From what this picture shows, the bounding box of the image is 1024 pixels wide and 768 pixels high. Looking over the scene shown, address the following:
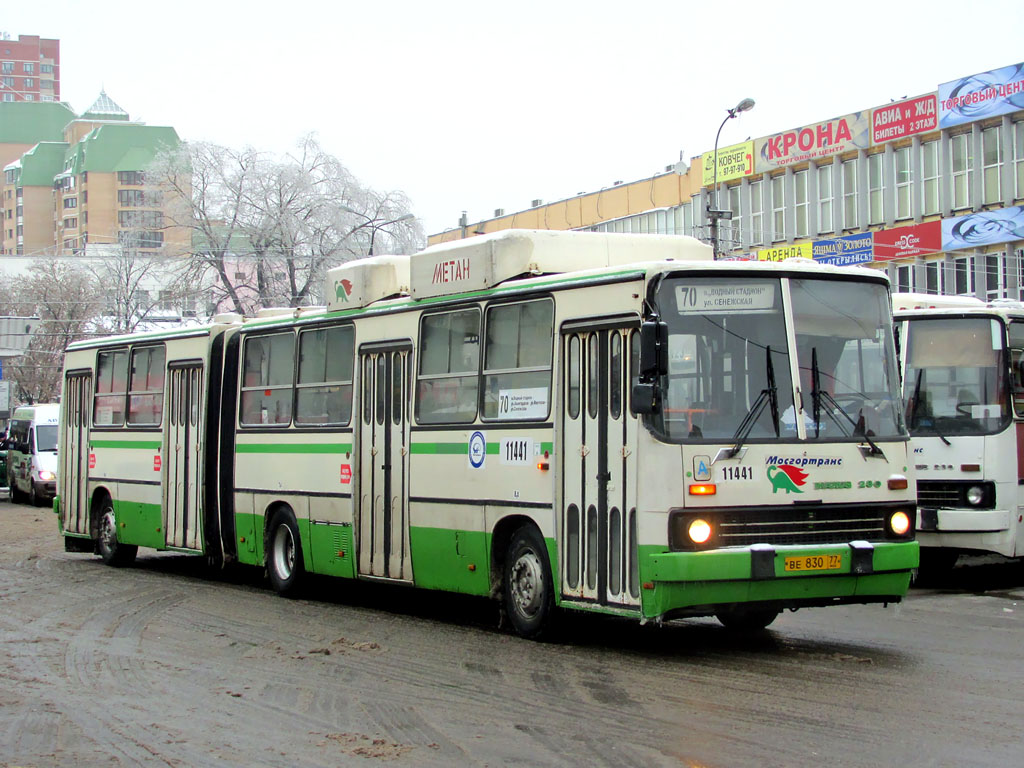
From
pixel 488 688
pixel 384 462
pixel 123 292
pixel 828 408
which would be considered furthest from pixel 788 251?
pixel 488 688

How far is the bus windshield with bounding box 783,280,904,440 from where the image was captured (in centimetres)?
1054

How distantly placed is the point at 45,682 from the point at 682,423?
4.90 meters

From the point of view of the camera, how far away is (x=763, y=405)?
408 inches

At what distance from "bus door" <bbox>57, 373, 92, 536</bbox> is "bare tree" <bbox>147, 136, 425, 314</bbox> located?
33178mm

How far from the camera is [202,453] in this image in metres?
17.4

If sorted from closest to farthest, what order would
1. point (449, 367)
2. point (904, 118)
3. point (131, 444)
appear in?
1. point (449, 367)
2. point (131, 444)
3. point (904, 118)

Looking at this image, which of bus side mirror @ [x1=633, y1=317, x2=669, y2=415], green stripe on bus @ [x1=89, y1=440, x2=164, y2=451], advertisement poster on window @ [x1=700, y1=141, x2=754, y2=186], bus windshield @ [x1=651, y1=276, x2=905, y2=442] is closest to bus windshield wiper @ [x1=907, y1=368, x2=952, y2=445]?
bus windshield @ [x1=651, y1=276, x2=905, y2=442]

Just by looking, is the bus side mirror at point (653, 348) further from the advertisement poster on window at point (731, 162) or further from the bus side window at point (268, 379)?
the advertisement poster on window at point (731, 162)

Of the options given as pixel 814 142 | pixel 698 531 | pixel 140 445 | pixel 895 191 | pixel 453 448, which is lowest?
pixel 698 531

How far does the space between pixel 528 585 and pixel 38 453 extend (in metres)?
29.4

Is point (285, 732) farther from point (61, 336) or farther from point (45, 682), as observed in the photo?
point (61, 336)

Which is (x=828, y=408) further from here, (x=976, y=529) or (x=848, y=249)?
(x=848, y=249)

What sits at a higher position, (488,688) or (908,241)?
(908,241)

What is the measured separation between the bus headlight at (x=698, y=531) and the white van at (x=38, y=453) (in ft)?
100
